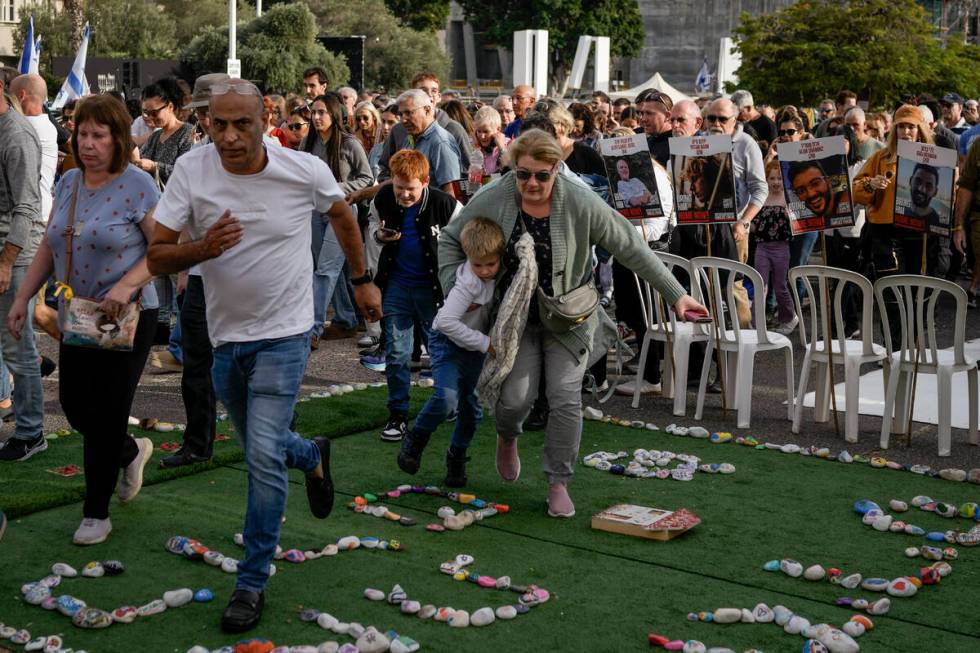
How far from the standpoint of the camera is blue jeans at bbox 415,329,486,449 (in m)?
7.00

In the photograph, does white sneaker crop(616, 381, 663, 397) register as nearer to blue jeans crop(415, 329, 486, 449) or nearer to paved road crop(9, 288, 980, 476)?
paved road crop(9, 288, 980, 476)

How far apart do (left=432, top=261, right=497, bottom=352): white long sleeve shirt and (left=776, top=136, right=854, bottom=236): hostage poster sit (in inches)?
118

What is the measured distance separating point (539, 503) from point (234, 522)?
1523 millimetres

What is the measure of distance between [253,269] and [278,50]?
4090cm

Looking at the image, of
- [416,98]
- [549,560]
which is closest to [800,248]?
[416,98]

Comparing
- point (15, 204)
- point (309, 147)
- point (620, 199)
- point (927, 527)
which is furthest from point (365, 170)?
point (927, 527)

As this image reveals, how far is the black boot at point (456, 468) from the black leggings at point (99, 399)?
71.0 inches

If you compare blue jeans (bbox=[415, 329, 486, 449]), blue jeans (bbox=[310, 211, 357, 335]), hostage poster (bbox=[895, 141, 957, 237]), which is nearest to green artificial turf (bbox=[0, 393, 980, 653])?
blue jeans (bbox=[415, 329, 486, 449])

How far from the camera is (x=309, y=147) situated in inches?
439

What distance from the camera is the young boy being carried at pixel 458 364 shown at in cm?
661

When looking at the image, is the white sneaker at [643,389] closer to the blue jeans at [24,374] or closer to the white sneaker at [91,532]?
the blue jeans at [24,374]

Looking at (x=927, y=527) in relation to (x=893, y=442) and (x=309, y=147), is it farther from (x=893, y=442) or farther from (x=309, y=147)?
(x=309, y=147)

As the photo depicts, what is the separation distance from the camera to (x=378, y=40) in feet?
206

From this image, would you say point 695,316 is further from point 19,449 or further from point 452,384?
point 19,449
